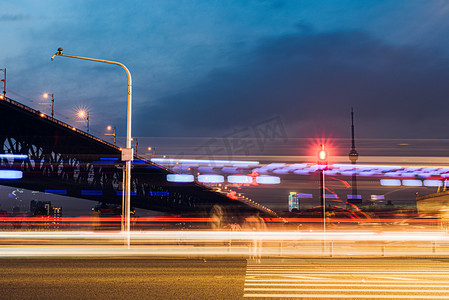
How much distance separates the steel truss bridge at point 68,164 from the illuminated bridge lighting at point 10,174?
683 millimetres

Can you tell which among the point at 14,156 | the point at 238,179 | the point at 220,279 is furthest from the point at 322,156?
the point at 14,156

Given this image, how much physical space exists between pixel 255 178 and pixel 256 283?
44.3 feet

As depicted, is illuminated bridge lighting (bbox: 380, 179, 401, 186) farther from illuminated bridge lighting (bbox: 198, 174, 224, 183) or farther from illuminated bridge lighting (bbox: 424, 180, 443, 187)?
illuminated bridge lighting (bbox: 198, 174, 224, 183)

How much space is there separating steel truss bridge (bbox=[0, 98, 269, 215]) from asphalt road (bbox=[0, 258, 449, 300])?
30404 millimetres

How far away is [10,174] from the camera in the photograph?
175ft

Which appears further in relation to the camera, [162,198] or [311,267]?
[162,198]

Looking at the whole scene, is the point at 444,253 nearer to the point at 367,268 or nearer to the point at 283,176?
the point at 367,268

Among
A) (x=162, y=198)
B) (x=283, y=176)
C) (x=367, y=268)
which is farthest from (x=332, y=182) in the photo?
(x=162, y=198)

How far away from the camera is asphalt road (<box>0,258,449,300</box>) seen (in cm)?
915

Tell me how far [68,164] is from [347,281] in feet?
202

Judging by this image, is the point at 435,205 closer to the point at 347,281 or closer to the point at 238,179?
the point at 238,179

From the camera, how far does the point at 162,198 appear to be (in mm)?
73938

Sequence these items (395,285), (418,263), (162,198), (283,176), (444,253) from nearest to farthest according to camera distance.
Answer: (395,285), (418,263), (444,253), (283,176), (162,198)

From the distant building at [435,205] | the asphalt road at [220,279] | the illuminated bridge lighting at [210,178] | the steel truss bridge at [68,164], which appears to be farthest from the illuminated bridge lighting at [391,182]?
the steel truss bridge at [68,164]
